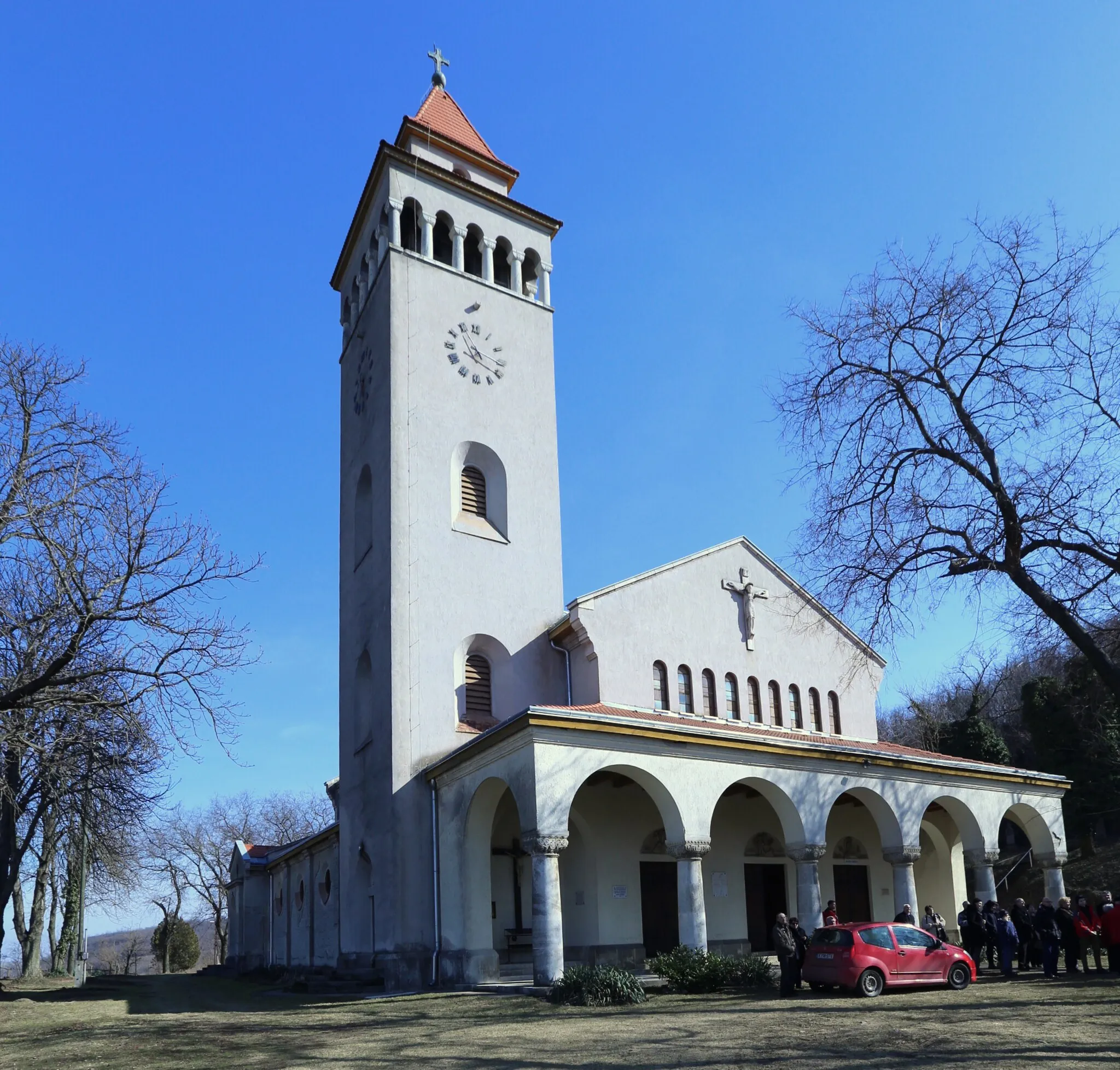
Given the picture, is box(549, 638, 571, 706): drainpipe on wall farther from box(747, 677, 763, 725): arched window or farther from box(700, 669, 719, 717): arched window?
box(747, 677, 763, 725): arched window

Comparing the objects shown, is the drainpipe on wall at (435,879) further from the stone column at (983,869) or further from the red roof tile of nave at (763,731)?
the stone column at (983,869)

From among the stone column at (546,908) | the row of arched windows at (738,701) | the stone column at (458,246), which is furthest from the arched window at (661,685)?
the stone column at (458,246)

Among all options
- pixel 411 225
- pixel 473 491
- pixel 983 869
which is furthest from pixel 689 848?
pixel 411 225

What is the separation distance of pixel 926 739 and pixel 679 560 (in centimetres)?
1929

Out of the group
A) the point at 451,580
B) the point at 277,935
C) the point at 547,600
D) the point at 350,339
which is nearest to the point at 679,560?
the point at 547,600

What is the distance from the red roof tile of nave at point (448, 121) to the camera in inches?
1238

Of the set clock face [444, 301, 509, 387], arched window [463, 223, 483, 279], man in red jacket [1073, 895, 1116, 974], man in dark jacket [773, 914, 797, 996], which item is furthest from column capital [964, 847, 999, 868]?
arched window [463, 223, 483, 279]

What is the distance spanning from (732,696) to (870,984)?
9639mm

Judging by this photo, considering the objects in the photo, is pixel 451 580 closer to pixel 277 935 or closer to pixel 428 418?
pixel 428 418

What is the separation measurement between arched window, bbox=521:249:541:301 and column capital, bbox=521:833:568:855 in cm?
1706

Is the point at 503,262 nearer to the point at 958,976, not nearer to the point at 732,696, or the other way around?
the point at 732,696

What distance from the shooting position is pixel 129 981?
40250mm

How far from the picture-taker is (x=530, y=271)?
102 feet

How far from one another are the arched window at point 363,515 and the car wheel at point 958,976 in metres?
16.8
